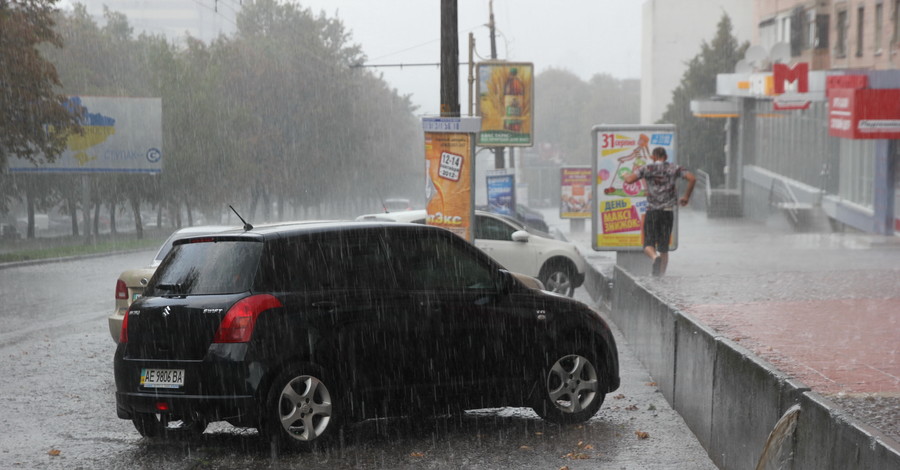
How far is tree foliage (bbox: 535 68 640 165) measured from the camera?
17212 cm

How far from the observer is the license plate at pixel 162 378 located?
291 inches

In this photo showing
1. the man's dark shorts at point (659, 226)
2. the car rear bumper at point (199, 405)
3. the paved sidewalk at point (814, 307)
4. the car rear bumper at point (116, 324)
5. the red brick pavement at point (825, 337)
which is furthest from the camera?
the man's dark shorts at point (659, 226)

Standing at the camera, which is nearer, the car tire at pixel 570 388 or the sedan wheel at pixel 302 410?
the sedan wheel at pixel 302 410

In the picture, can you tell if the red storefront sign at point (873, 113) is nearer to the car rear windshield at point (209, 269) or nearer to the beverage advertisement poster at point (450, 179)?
the beverage advertisement poster at point (450, 179)

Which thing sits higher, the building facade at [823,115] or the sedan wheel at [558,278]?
the building facade at [823,115]

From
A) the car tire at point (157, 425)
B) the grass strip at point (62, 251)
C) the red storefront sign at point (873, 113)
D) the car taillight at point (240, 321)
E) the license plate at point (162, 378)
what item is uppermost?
the red storefront sign at point (873, 113)

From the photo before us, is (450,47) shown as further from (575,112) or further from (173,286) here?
(575,112)

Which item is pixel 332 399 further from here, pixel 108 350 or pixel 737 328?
pixel 108 350

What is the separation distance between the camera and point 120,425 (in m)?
8.84

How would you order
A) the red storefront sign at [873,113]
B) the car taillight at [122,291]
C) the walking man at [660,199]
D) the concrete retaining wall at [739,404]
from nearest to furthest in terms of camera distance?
the concrete retaining wall at [739,404]
the car taillight at [122,291]
the walking man at [660,199]
the red storefront sign at [873,113]

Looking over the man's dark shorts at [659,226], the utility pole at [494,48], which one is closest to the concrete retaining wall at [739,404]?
the man's dark shorts at [659,226]

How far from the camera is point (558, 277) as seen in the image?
20.2 m

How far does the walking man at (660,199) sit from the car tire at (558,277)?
3.39 metres

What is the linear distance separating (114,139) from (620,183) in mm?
31478
